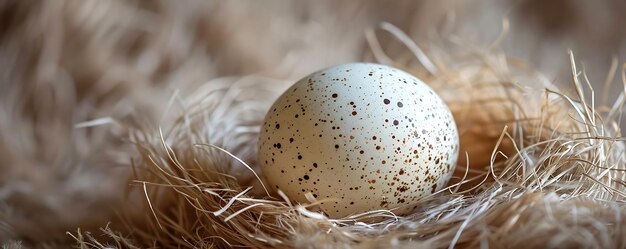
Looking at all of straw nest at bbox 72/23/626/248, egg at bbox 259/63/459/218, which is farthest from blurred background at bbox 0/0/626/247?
egg at bbox 259/63/459/218

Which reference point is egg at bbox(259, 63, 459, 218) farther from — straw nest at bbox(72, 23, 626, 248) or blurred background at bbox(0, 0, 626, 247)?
blurred background at bbox(0, 0, 626, 247)

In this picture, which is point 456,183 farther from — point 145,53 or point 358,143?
point 145,53

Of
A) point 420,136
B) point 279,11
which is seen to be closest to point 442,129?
point 420,136

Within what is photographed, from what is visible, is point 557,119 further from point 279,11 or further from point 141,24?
point 141,24

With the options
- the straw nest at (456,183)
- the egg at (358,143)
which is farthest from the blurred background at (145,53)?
the egg at (358,143)

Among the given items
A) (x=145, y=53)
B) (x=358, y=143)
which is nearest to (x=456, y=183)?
(x=358, y=143)

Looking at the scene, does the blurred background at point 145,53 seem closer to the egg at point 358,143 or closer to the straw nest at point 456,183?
the straw nest at point 456,183
